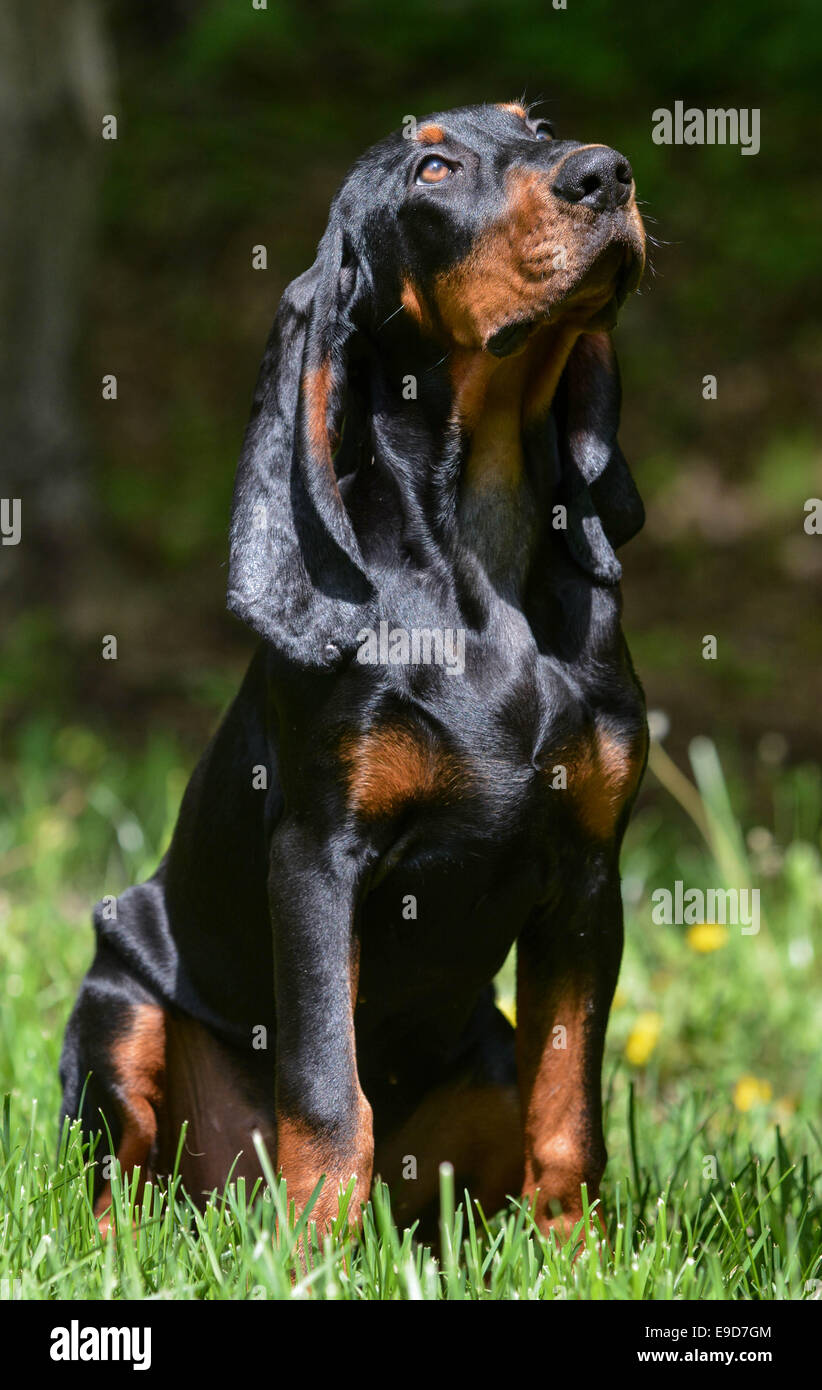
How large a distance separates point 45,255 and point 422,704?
6.22 m

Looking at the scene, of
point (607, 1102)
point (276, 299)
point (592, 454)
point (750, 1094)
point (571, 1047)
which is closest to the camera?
point (571, 1047)

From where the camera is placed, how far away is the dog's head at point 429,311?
280cm

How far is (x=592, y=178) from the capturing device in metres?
2.75

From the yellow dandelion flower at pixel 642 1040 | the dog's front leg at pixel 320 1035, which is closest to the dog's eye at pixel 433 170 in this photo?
the dog's front leg at pixel 320 1035

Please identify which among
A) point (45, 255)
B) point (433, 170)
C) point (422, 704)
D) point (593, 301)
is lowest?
point (422, 704)

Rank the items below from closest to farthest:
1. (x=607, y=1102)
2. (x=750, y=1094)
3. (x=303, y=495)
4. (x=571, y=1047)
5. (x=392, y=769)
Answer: (x=392, y=769) < (x=303, y=495) < (x=571, y=1047) < (x=607, y=1102) < (x=750, y=1094)

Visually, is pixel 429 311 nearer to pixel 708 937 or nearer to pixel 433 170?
pixel 433 170

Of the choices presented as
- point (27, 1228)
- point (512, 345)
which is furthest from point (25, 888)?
point (512, 345)

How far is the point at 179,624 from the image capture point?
930 cm

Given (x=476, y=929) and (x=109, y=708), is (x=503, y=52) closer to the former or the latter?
(x=109, y=708)

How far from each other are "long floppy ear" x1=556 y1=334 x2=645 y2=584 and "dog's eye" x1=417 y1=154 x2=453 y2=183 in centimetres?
46

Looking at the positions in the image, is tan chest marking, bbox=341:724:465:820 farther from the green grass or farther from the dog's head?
the green grass

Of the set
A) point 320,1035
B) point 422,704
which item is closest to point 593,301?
point 422,704

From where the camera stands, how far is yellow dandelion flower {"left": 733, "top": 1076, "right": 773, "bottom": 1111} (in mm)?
4270
